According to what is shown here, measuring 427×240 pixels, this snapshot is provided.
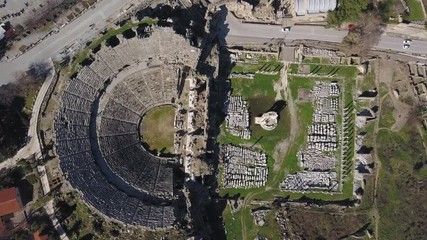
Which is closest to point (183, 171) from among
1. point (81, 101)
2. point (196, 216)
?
point (196, 216)

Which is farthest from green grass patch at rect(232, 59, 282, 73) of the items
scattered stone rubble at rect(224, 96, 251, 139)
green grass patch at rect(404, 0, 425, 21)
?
green grass patch at rect(404, 0, 425, 21)

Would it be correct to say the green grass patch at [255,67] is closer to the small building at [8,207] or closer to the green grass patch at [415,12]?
the green grass patch at [415,12]

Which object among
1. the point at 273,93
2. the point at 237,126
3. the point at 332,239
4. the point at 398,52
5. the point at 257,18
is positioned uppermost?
the point at 257,18

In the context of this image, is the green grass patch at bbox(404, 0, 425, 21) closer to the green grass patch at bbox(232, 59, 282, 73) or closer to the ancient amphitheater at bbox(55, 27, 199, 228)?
the green grass patch at bbox(232, 59, 282, 73)

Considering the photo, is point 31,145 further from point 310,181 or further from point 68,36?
point 310,181

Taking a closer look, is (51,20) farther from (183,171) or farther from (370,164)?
(370,164)
